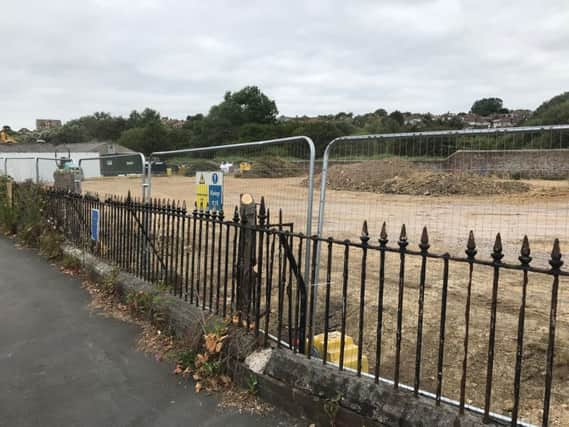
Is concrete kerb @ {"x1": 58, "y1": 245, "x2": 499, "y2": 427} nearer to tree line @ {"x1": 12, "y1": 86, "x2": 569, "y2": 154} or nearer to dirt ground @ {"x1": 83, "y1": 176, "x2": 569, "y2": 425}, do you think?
dirt ground @ {"x1": 83, "y1": 176, "x2": 569, "y2": 425}

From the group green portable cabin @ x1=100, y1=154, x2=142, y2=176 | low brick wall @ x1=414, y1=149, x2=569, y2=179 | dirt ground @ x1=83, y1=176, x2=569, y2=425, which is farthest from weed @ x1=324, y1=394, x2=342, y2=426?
green portable cabin @ x1=100, y1=154, x2=142, y2=176

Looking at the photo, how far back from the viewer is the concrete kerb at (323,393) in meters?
2.56

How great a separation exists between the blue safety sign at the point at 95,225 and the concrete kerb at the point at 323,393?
10.4 feet

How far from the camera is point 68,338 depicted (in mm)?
4516

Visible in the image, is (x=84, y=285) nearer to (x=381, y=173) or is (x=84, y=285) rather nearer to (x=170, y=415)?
(x=170, y=415)

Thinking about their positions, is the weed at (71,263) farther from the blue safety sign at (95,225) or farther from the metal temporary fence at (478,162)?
the metal temporary fence at (478,162)

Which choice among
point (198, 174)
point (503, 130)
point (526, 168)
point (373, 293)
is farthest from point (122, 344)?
point (526, 168)

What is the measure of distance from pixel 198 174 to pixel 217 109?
88413 mm

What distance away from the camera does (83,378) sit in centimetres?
370

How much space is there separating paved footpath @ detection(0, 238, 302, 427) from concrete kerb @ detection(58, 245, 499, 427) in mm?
200

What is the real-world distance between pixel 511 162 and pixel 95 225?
547 cm

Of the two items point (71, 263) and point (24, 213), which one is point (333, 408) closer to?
point (71, 263)

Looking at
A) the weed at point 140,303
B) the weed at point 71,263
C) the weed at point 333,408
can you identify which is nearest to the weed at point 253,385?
the weed at point 333,408

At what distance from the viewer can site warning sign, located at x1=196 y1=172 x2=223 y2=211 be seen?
5219 millimetres
